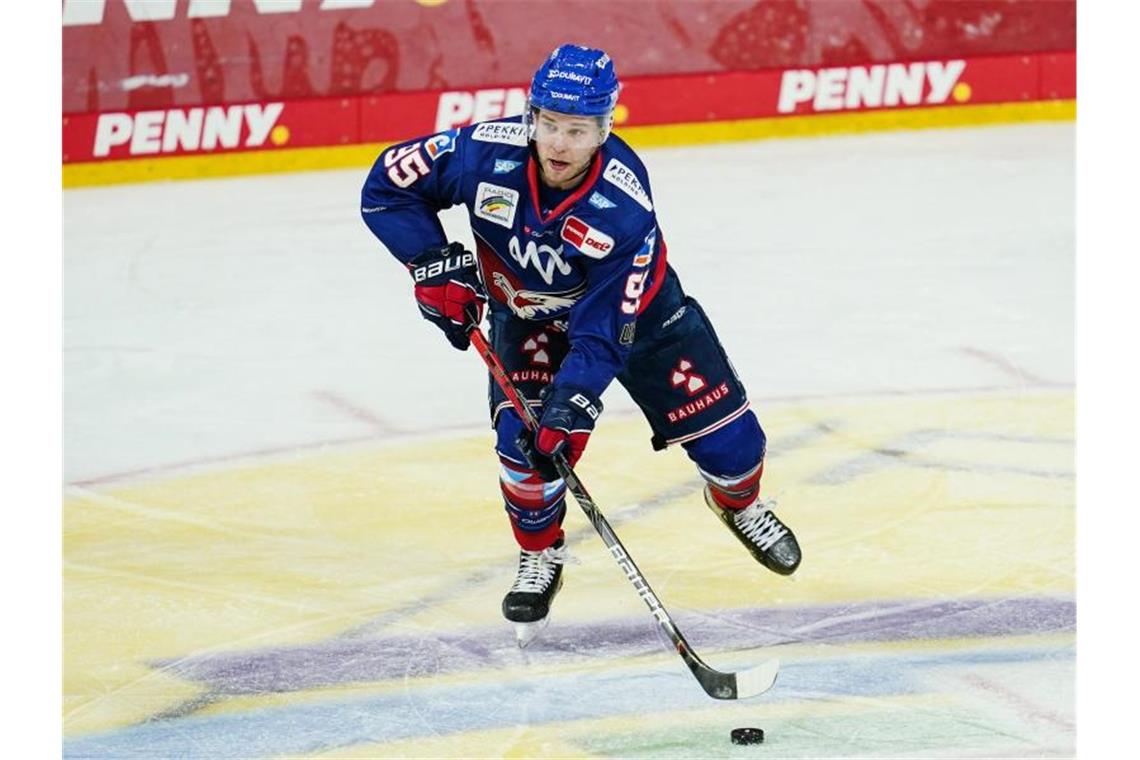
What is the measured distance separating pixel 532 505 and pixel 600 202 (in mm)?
848

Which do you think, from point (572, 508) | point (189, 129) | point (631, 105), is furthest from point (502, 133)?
point (631, 105)

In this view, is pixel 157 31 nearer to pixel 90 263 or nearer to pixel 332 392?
pixel 90 263

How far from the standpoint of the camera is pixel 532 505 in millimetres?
4688

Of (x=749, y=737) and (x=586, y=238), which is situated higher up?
(x=586, y=238)

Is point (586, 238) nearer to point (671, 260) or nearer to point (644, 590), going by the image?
point (644, 590)

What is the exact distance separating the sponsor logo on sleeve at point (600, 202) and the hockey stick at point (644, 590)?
1.47 ft

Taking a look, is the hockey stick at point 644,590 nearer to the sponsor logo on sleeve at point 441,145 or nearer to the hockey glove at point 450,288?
the hockey glove at point 450,288

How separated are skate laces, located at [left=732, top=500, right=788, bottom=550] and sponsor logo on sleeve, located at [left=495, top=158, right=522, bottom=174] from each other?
1.19m

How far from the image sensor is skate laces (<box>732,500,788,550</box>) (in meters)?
4.93

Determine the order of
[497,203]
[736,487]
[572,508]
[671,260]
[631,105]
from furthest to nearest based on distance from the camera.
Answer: [631,105] < [671,260] < [572,508] < [736,487] < [497,203]

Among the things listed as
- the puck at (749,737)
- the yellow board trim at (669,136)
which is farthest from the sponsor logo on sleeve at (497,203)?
the yellow board trim at (669,136)

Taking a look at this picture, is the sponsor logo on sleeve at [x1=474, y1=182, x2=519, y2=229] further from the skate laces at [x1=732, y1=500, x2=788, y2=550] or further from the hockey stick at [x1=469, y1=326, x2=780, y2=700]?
the skate laces at [x1=732, y1=500, x2=788, y2=550]

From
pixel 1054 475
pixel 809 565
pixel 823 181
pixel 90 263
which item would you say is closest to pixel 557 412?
pixel 809 565

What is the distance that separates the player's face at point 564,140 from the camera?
412 centimetres
